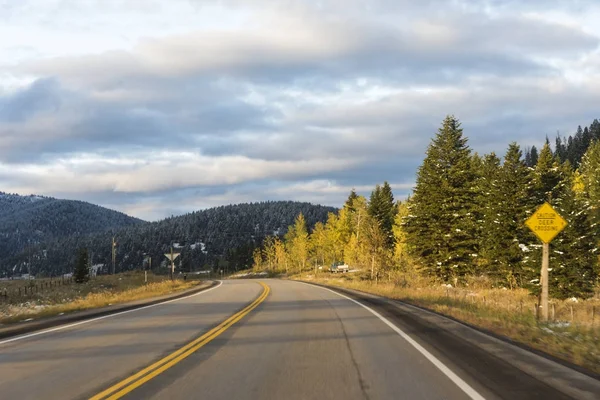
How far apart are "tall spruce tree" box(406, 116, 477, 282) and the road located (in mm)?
27342

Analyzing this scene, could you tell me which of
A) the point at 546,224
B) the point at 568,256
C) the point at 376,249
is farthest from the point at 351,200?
the point at 546,224

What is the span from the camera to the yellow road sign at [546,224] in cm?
1405

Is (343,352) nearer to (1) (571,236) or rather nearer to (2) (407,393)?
(2) (407,393)

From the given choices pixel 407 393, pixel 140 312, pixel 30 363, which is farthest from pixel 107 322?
pixel 407 393

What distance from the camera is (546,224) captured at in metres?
14.2

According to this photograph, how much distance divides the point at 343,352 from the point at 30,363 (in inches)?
220

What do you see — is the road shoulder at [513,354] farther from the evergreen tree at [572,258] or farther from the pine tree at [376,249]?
the pine tree at [376,249]

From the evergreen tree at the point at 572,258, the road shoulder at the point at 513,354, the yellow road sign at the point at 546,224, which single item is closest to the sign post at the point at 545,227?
the yellow road sign at the point at 546,224

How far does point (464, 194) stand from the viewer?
40.6 meters

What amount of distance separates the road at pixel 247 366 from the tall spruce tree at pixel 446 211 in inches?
1076

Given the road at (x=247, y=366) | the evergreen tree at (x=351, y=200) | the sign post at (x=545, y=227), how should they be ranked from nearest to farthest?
the road at (x=247, y=366), the sign post at (x=545, y=227), the evergreen tree at (x=351, y=200)

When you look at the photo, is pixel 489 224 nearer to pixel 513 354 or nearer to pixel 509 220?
pixel 509 220

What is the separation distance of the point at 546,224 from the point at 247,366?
10343mm

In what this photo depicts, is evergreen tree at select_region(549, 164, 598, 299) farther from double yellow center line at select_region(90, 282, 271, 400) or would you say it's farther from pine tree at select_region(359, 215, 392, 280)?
double yellow center line at select_region(90, 282, 271, 400)
